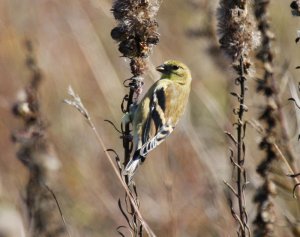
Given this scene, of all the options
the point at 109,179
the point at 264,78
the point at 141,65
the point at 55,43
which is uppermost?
the point at 141,65

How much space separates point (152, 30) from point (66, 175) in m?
3.07

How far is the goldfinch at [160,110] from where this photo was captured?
3.14 m

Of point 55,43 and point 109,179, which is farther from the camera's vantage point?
point 55,43

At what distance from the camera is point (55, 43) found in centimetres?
730

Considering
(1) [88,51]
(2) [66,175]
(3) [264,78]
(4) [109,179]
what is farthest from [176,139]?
(3) [264,78]

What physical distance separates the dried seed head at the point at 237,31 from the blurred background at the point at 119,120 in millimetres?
626

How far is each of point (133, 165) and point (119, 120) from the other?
10.6 feet

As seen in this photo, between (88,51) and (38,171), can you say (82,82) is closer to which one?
(88,51)

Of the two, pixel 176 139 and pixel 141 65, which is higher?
pixel 141 65

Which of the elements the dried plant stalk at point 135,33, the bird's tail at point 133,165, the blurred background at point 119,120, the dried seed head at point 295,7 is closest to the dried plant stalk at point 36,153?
the blurred background at point 119,120

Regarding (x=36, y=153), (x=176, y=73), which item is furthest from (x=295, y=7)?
(x=176, y=73)

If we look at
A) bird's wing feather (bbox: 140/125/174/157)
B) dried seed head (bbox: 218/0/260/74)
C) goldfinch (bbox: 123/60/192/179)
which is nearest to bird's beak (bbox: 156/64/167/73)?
goldfinch (bbox: 123/60/192/179)

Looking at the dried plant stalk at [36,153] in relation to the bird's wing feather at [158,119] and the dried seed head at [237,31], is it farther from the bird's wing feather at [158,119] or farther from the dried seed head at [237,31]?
the dried seed head at [237,31]

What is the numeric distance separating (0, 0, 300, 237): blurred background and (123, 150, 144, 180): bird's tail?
0.45 m
